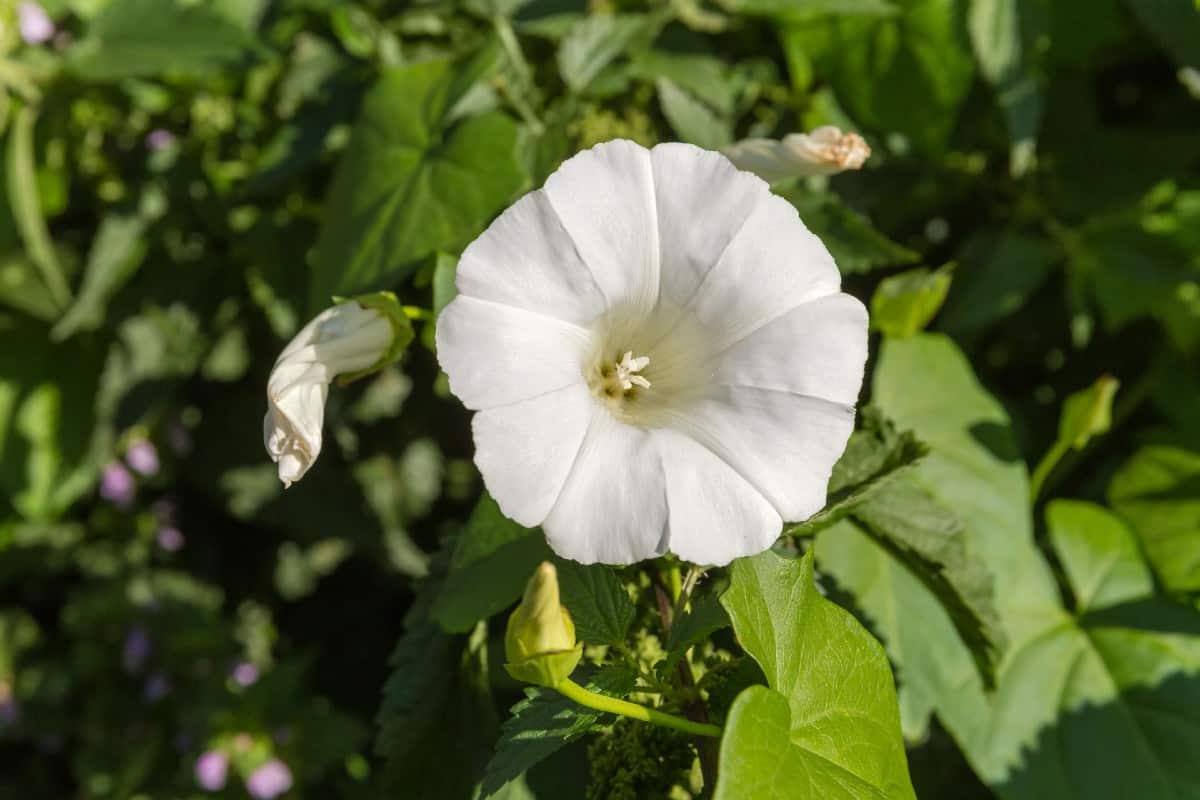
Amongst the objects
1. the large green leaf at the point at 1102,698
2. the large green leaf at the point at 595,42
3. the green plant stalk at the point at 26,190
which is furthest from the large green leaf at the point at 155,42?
the large green leaf at the point at 1102,698

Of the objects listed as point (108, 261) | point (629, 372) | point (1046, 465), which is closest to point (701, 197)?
point (629, 372)

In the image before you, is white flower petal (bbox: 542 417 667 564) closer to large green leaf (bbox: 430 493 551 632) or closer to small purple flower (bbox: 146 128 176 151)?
large green leaf (bbox: 430 493 551 632)

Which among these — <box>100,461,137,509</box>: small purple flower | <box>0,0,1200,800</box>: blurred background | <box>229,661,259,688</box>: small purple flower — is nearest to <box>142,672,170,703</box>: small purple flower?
<box>0,0,1200,800</box>: blurred background

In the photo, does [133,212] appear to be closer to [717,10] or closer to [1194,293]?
[717,10]

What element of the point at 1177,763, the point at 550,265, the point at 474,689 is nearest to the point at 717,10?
the point at 550,265

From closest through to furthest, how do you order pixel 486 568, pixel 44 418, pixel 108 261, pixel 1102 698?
pixel 486 568
pixel 1102 698
pixel 108 261
pixel 44 418

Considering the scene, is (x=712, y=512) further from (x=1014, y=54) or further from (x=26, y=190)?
(x=26, y=190)
